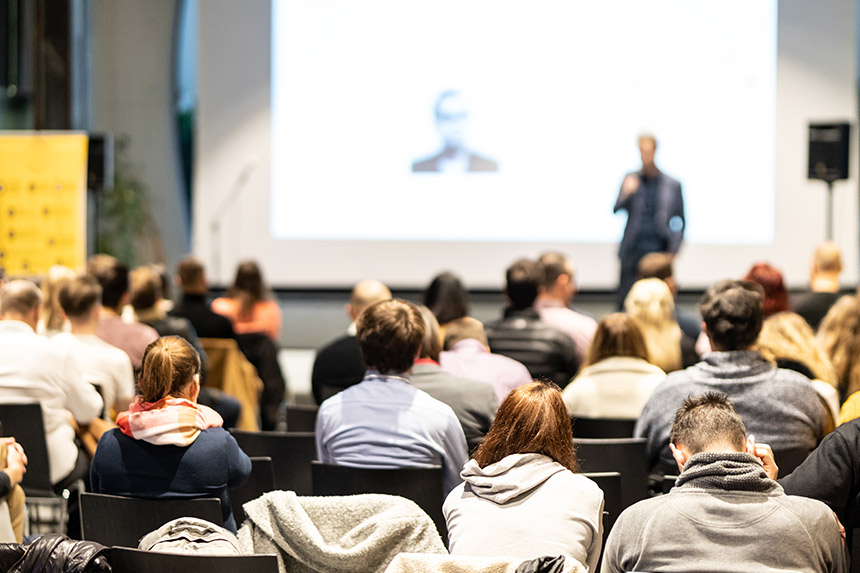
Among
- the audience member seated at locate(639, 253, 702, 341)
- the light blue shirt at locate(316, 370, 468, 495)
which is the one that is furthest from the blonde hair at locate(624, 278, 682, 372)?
the light blue shirt at locate(316, 370, 468, 495)

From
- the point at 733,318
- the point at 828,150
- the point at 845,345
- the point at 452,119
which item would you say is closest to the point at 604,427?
the point at 733,318

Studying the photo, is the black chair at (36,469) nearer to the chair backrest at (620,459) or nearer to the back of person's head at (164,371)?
the back of person's head at (164,371)

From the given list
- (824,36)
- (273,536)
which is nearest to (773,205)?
(824,36)

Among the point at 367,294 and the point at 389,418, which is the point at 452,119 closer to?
the point at 367,294

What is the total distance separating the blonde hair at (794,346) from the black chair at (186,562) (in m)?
2.46

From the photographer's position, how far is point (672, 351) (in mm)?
4438

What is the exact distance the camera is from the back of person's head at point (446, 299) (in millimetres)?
4855

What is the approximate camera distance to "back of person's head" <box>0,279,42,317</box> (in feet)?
12.3

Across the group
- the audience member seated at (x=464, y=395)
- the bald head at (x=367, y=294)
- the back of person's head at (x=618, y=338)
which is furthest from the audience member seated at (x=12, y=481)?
the back of person's head at (x=618, y=338)

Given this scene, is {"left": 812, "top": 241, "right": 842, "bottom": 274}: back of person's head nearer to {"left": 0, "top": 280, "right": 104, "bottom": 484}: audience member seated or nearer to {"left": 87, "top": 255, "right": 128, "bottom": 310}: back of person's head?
{"left": 87, "top": 255, "right": 128, "bottom": 310}: back of person's head

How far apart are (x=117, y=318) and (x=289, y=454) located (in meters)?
1.56

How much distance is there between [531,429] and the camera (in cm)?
233

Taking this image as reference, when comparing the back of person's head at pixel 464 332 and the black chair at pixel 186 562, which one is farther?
the back of person's head at pixel 464 332

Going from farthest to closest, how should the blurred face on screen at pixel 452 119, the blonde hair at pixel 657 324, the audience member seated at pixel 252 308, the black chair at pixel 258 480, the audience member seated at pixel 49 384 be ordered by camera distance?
the blurred face on screen at pixel 452 119, the audience member seated at pixel 252 308, the blonde hair at pixel 657 324, the audience member seated at pixel 49 384, the black chair at pixel 258 480
